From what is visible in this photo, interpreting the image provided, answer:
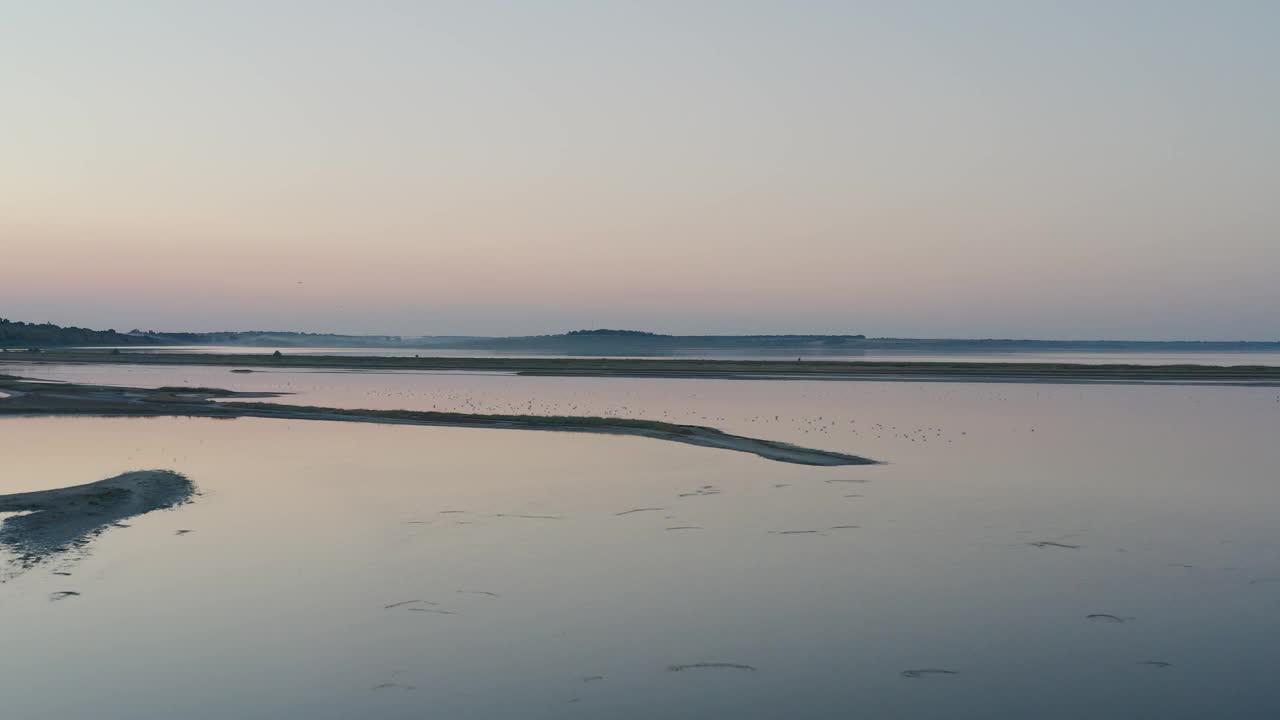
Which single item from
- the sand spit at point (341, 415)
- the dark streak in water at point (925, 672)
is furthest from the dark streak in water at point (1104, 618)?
the sand spit at point (341, 415)

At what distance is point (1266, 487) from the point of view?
2369 centimetres

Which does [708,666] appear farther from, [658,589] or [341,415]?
[341,415]

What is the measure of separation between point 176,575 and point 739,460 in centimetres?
1795

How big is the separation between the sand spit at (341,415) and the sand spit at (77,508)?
17117mm

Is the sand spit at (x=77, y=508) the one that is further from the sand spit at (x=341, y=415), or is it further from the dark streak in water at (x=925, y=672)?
the sand spit at (x=341, y=415)

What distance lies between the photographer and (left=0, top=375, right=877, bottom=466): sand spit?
106ft

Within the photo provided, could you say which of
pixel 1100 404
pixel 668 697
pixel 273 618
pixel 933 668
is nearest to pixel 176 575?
pixel 273 618

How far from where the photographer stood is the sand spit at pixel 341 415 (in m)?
Answer: 32.4

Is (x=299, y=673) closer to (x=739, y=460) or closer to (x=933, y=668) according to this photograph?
(x=933, y=668)

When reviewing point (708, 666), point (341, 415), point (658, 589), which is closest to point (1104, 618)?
point (708, 666)

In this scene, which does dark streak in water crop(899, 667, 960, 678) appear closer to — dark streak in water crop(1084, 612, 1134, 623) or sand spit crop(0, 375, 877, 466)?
dark streak in water crop(1084, 612, 1134, 623)

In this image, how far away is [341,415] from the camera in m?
44.1

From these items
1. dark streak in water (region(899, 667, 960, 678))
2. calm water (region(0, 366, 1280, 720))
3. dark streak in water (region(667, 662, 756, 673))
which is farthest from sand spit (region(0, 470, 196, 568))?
dark streak in water (region(899, 667, 960, 678))

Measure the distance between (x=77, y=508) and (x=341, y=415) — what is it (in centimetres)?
2412
